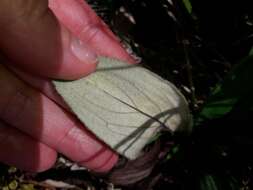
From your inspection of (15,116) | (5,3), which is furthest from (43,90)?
(5,3)

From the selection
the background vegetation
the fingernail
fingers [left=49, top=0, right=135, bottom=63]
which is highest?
the fingernail

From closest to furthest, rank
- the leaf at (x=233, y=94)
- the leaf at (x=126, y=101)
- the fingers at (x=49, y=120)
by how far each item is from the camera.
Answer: the leaf at (x=233, y=94) < the leaf at (x=126, y=101) < the fingers at (x=49, y=120)

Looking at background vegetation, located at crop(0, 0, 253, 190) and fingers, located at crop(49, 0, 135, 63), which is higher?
fingers, located at crop(49, 0, 135, 63)

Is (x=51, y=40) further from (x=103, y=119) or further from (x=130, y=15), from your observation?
(x=130, y=15)

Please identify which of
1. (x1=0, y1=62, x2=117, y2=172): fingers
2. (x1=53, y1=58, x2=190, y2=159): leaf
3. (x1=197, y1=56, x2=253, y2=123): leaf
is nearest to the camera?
(x1=197, y1=56, x2=253, y2=123): leaf

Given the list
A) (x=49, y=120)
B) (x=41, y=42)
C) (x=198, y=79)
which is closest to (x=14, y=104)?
(x=49, y=120)

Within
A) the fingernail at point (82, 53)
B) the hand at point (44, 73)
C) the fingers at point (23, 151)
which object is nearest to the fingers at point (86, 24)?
the hand at point (44, 73)

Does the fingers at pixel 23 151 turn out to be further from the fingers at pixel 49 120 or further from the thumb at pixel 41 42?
the thumb at pixel 41 42

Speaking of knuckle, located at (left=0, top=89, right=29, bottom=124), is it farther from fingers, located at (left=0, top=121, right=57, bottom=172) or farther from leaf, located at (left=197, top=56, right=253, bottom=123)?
leaf, located at (left=197, top=56, right=253, bottom=123)

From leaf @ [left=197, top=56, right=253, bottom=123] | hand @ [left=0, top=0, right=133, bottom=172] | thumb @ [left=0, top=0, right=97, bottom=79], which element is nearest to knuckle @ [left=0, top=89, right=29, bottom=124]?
hand @ [left=0, top=0, right=133, bottom=172]
